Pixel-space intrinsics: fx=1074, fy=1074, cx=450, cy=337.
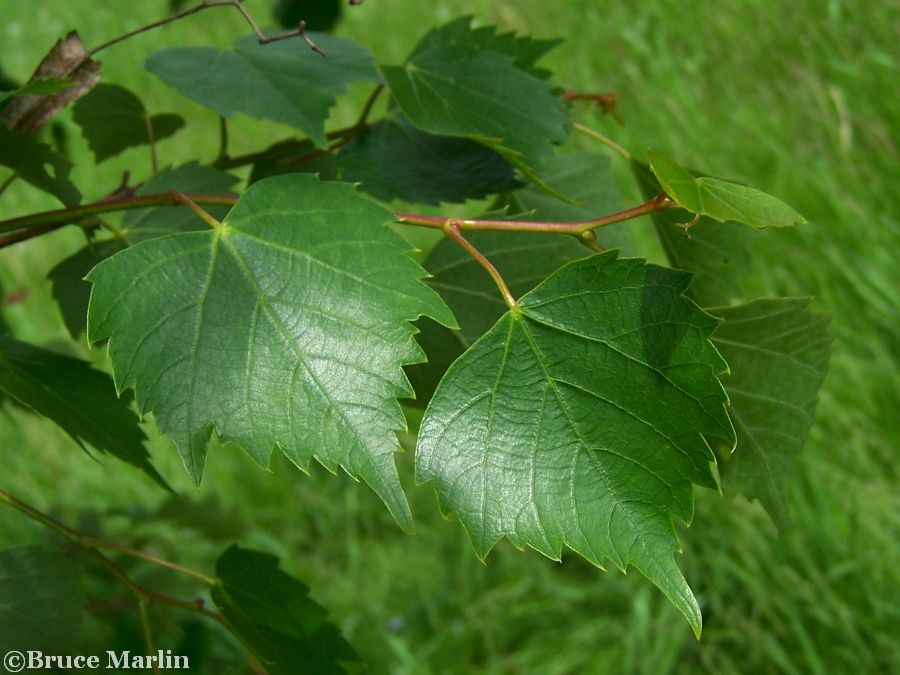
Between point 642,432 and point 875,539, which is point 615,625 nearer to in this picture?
point 875,539

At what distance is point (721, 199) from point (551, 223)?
10cm

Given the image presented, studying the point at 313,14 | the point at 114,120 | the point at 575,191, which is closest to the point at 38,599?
the point at 114,120

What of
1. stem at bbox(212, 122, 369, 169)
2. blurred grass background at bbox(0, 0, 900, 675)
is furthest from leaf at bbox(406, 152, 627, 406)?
blurred grass background at bbox(0, 0, 900, 675)

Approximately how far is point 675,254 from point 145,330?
13.7 inches

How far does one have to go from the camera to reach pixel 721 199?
0.50m

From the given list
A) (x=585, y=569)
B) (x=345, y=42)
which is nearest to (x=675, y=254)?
(x=345, y=42)

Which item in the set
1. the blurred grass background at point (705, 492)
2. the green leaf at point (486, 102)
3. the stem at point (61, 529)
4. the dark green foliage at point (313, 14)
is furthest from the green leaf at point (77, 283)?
the blurred grass background at point (705, 492)

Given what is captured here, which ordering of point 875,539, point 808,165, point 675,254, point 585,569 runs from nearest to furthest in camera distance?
point 675,254, point 875,539, point 585,569, point 808,165

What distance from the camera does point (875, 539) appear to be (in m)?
1.87

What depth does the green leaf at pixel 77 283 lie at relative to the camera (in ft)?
2.43

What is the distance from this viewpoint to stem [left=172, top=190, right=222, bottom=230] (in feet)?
1.92

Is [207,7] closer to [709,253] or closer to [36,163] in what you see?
[36,163]

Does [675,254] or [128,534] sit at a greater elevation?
[675,254]

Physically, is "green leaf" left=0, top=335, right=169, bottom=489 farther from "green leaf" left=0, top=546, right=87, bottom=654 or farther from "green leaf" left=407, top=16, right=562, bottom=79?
"green leaf" left=407, top=16, right=562, bottom=79
